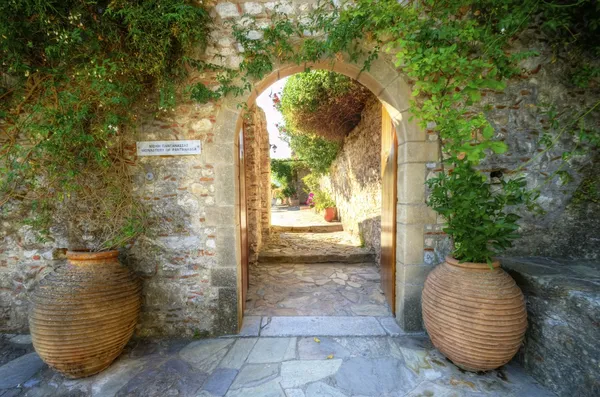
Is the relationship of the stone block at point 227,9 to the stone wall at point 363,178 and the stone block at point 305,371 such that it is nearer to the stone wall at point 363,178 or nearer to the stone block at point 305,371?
the stone wall at point 363,178

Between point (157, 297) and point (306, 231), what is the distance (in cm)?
505

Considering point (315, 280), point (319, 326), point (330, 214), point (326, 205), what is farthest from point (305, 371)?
point (326, 205)

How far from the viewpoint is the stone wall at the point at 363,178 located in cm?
448

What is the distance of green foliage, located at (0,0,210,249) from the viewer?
6.55ft

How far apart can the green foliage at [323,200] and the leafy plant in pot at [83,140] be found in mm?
6762

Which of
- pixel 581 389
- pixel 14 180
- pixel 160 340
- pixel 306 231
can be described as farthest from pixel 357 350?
pixel 306 231

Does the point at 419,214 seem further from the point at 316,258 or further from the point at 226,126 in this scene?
the point at 316,258

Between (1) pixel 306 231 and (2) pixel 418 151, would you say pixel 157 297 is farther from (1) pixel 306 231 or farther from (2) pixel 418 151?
(1) pixel 306 231

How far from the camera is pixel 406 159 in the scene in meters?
2.46

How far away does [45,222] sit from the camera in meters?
2.48

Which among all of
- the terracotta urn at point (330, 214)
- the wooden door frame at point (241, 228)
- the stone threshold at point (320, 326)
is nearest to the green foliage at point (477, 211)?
the stone threshold at point (320, 326)

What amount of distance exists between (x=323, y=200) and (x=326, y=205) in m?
0.45

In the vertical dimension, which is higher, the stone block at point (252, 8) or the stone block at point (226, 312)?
the stone block at point (252, 8)

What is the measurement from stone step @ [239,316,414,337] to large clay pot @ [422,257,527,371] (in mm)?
686
